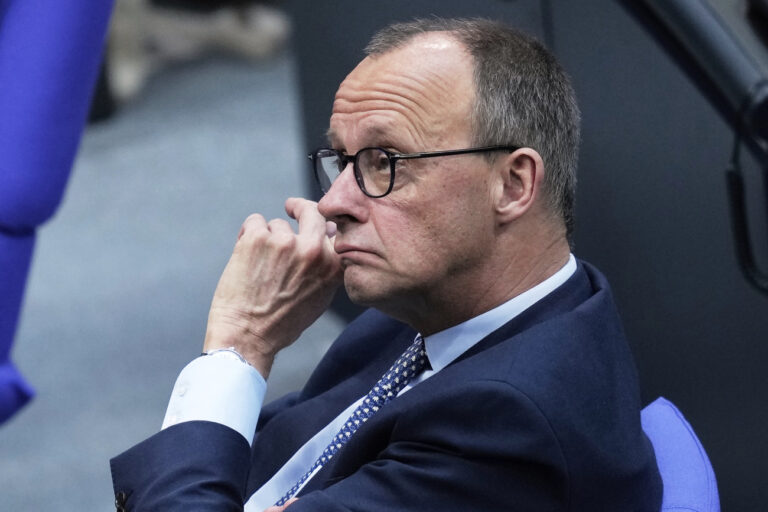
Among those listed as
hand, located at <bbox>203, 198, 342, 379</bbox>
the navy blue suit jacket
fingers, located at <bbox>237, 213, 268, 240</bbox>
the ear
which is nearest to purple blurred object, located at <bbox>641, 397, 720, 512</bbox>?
the navy blue suit jacket

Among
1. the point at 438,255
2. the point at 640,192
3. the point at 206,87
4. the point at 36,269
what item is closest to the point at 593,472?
the point at 438,255

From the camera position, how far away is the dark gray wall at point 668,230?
231cm

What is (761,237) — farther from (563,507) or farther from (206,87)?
(206,87)

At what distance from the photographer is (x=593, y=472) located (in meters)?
1.36

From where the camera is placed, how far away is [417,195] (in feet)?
4.94

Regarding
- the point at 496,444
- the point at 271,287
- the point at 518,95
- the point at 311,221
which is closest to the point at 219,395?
the point at 271,287

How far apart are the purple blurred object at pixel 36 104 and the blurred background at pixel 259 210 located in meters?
0.76

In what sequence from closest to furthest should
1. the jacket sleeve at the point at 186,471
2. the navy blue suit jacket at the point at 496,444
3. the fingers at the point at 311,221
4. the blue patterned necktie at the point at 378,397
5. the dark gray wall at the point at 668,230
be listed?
the navy blue suit jacket at the point at 496,444 < the jacket sleeve at the point at 186,471 < the blue patterned necktie at the point at 378,397 < the fingers at the point at 311,221 < the dark gray wall at the point at 668,230

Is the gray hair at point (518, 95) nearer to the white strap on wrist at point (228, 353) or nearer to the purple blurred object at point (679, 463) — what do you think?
the purple blurred object at point (679, 463)

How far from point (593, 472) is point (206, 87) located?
4.93 meters

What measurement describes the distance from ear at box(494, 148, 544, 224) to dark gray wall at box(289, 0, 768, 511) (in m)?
0.82

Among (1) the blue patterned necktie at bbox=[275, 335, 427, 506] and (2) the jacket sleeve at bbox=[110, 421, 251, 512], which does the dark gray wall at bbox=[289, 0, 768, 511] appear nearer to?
(1) the blue patterned necktie at bbox=[275, 335, 427, 506]

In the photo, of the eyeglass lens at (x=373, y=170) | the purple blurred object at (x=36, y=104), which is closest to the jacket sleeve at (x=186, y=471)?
the eyeglass lens at (x=373, y=170)

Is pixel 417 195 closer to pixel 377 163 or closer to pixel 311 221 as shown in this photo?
pixel 377 163
